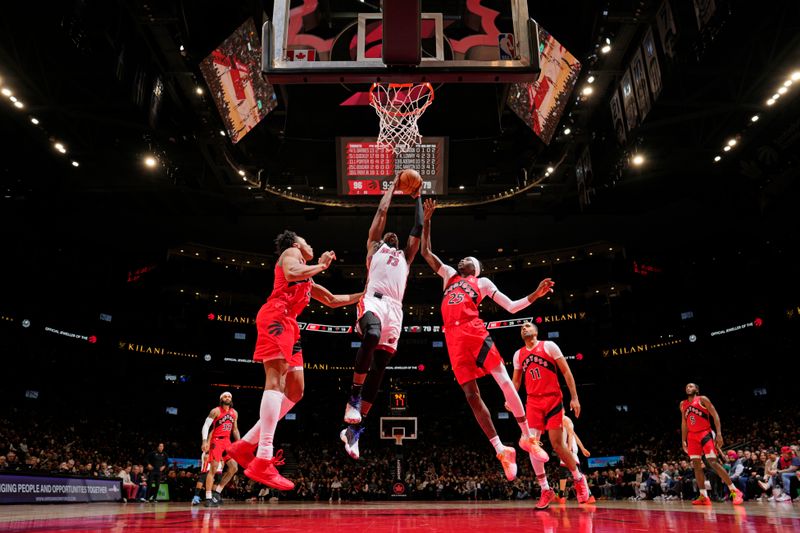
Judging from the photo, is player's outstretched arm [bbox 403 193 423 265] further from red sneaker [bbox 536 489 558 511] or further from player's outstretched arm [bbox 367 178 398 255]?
red sneaker [bbox 536 489 558 511]

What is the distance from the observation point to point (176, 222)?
2650cm

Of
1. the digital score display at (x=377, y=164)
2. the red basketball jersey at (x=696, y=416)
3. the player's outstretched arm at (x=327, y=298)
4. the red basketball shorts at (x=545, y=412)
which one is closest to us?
the player's outstretched arm at (x=327, y=298)

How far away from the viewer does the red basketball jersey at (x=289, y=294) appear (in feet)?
17.5

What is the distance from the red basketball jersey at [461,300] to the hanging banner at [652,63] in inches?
296

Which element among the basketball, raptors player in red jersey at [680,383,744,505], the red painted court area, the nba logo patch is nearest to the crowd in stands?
raptors player in red jersey at [680,383,744,505]

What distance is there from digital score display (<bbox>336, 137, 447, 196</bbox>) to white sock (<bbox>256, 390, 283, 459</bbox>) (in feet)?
33.2

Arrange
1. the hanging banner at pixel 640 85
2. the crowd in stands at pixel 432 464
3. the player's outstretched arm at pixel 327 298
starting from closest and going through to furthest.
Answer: the player's outstretched arm at pixel 327 298 < the hanging banner at pixel 640 85 < the crowd in stands at pixel 432 464

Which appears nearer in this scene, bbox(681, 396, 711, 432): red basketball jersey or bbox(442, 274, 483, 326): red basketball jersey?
bbox(442, 274, 483, 326): red basketball jersey

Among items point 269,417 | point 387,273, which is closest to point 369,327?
point 387,273

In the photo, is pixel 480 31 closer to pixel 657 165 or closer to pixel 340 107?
pixel 340 107

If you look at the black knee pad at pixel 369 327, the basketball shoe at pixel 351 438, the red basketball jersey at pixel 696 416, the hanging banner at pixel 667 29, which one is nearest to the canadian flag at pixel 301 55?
the black knee pad at pixel 369 327

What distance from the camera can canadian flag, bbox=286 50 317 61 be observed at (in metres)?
6.05

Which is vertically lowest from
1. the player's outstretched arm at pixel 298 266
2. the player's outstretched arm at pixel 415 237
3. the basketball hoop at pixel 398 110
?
the player's outstretched arm at pixel 298 266

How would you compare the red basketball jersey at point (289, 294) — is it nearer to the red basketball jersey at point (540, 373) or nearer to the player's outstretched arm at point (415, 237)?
the player's outstretched arm at point (415, 237)
